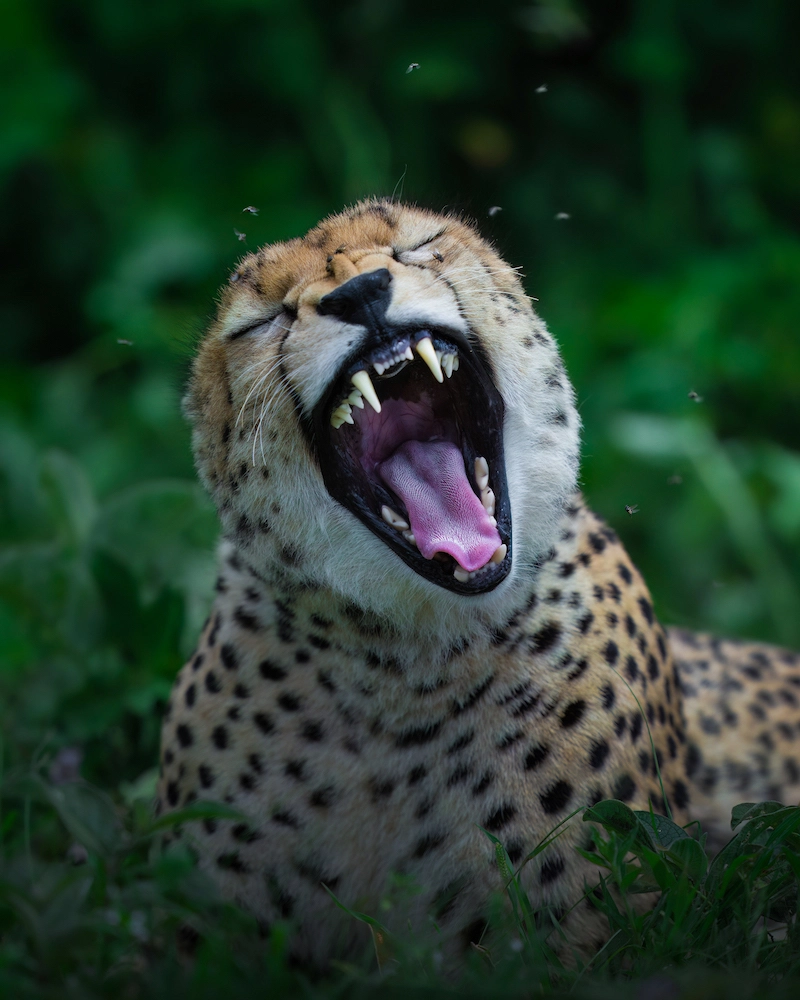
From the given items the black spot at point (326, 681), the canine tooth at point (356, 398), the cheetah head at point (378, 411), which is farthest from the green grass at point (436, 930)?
the canine tooth at point (356, 398)

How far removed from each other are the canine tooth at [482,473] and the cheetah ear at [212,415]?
408mm

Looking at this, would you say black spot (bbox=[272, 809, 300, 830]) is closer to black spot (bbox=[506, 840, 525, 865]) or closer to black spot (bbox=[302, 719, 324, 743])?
black spot (bbox=[302, 719, 324, 743])

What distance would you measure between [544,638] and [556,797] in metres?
0.26

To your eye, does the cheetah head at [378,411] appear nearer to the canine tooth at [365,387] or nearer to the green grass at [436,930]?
the canine tooth at [365,387]

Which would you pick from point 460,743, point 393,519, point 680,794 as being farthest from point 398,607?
point 680,794

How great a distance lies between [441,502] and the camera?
1.86 m

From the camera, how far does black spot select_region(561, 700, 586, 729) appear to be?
1.87 metres

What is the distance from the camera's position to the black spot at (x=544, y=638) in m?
1.90

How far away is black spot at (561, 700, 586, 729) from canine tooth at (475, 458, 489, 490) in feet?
1.26

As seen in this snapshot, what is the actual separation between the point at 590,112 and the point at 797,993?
4.51 meters

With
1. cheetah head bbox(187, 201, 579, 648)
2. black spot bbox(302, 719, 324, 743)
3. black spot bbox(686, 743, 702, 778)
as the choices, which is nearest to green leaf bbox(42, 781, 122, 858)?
black spot bbox(302, 719, 324, 743)

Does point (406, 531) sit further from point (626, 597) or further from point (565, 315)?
point (565, 315)

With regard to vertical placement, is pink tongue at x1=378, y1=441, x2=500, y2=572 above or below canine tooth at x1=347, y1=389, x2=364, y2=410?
below

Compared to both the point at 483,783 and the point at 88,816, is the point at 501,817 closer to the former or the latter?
the point at 483,783
